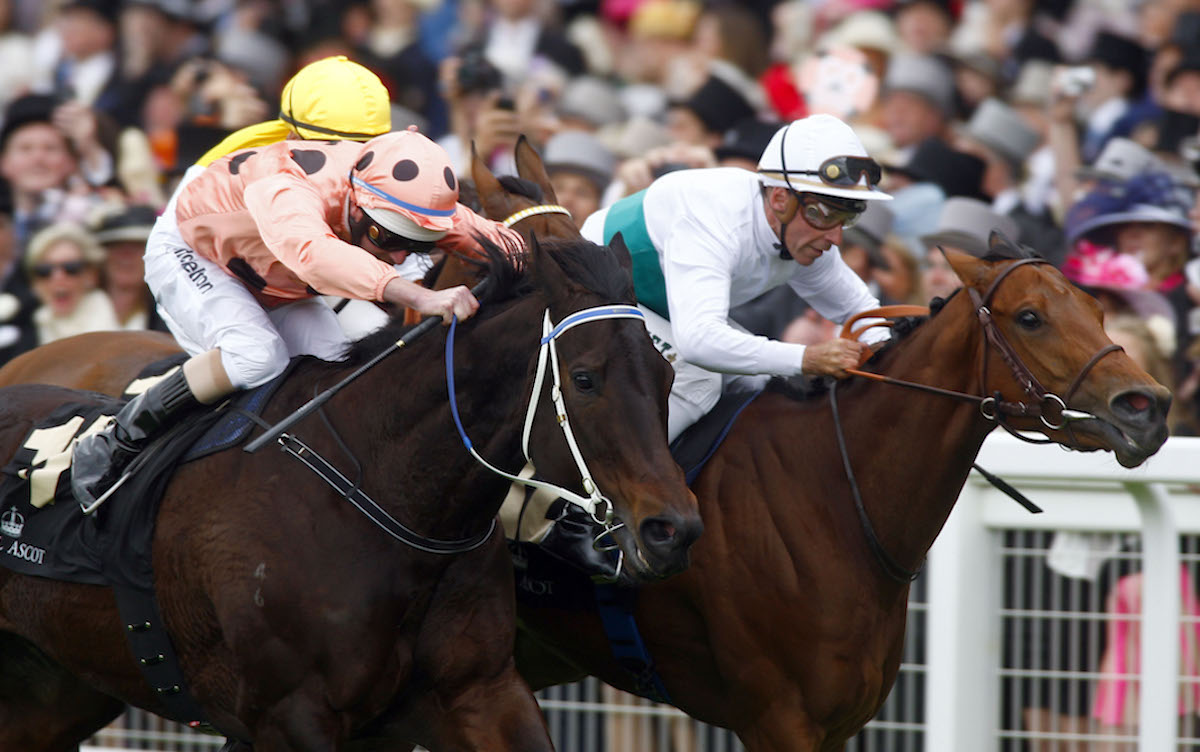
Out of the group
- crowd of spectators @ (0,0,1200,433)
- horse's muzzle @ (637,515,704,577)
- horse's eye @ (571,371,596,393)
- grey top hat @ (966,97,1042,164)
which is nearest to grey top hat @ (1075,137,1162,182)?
crowd of spectators @ (0,0,1200,433)

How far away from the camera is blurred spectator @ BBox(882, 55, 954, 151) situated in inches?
311

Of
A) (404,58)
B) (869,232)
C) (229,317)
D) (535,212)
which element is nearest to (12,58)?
(404,58)

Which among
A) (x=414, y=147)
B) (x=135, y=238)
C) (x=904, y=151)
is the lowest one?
(x=414, y=147)

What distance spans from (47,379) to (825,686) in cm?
263

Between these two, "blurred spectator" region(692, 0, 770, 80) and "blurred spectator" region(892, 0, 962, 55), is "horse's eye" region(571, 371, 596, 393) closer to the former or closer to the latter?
"blurred spectator" region(892, 0, 962, 55)

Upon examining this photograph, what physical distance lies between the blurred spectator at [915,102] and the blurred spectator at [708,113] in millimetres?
689

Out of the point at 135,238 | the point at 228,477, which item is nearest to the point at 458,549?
the point at 228,477

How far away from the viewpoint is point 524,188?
16.0 feet

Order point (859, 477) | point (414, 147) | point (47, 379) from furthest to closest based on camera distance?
1. point (47, 379)
2. point (859, 477)
3. point (414, 147)

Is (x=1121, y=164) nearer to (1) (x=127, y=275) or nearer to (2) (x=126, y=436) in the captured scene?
(1) (x=127, y=275)

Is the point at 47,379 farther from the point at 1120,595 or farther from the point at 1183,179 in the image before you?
the point at 1183,179

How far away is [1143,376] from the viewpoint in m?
3.85

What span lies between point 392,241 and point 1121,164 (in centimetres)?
395

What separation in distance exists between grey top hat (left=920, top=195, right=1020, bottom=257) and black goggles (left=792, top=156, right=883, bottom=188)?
207 centimetres
